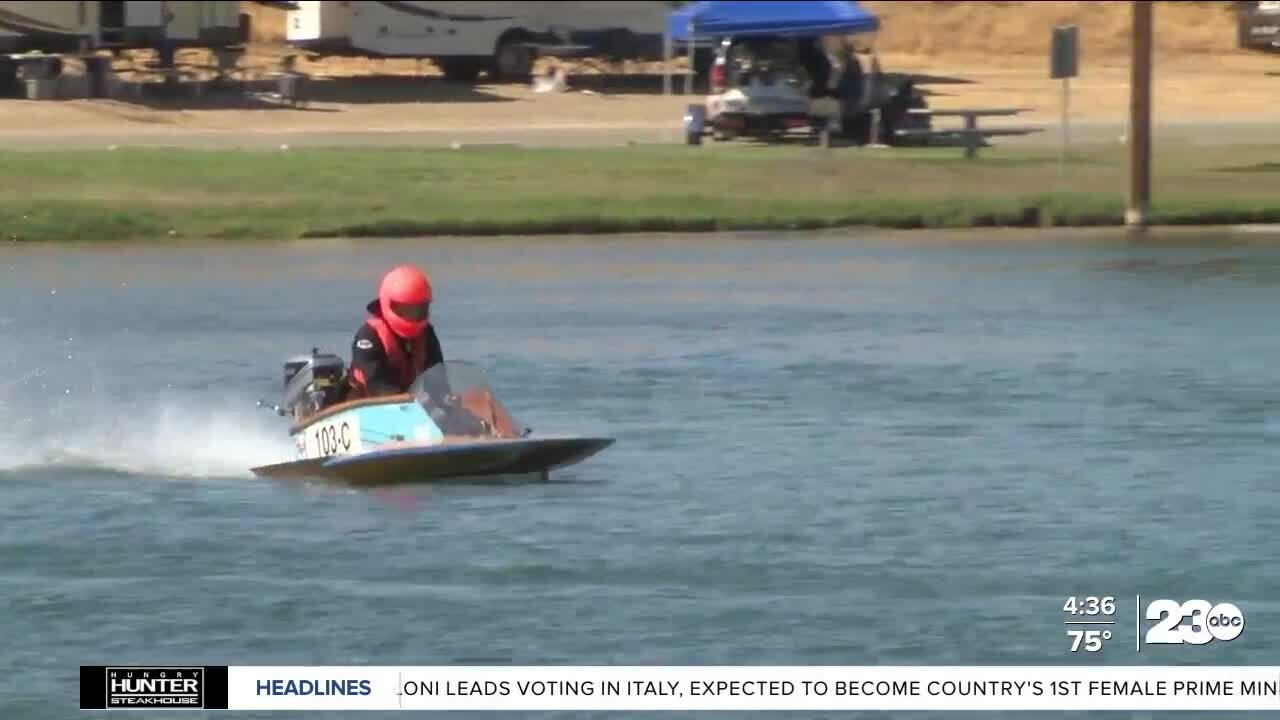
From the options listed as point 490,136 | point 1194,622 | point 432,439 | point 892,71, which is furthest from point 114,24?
point 1194,622

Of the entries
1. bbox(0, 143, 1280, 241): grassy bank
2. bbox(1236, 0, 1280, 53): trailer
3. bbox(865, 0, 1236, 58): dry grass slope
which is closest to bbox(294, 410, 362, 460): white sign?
bbox(0, 143, 1280, 241): grassy bank

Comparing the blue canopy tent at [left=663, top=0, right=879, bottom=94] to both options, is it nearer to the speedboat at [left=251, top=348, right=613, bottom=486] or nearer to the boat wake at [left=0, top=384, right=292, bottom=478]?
the boat wake at [left=0, top=384, right=292, bottom=478]

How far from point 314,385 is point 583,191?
22118 mm

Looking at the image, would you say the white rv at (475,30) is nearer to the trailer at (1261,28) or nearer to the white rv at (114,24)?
the white rv at (114,24)

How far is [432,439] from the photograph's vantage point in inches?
645

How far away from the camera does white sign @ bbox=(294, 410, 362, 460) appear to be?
16.6 meters

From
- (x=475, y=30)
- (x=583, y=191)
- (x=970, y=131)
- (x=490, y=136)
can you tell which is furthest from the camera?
(x=475, y=30)

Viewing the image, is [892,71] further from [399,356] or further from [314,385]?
[399,356]

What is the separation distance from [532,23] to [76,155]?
17525 mm

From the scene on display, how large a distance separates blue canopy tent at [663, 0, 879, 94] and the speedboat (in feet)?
102

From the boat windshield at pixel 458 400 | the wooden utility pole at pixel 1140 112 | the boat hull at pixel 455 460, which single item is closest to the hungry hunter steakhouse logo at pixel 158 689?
the boat hull at pixel 455 460

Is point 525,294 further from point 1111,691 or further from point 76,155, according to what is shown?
point 1111,691

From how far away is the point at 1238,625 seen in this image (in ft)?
43.5

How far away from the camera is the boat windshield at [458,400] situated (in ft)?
53.9
